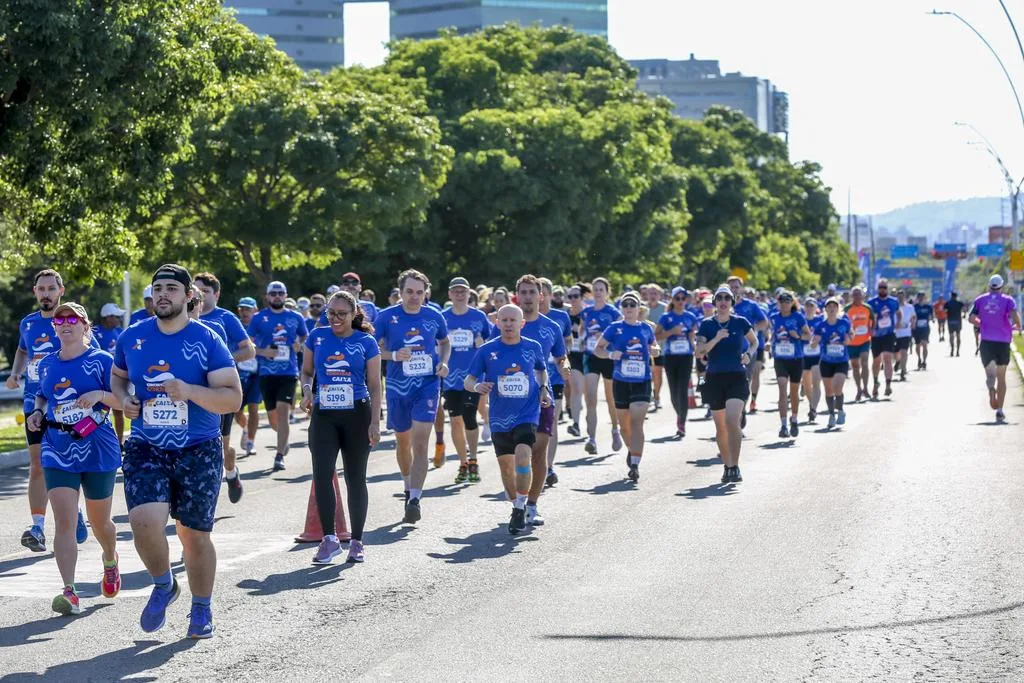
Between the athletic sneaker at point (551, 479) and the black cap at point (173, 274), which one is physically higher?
the black cap at point (173, 274)

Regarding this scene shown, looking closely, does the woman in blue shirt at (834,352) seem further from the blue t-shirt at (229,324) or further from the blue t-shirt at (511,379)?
the blue t-shirt at (229,324)

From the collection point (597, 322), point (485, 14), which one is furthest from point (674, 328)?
point (485, 14)

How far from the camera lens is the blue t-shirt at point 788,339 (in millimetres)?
20812

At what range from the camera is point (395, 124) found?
35031mm

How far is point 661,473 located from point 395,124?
20.5m

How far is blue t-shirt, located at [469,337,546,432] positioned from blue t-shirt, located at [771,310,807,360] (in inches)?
373

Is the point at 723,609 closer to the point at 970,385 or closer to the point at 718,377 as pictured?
the point at 718,377

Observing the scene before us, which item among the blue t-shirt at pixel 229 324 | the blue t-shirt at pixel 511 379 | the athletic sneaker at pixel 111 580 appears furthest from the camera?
the blue t-shirt at pixel 229 324

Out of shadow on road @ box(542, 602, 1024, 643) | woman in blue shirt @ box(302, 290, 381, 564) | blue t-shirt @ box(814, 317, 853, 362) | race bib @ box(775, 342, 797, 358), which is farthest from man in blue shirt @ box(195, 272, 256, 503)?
blue t-shirt @ box(814, 317, 853, 362)

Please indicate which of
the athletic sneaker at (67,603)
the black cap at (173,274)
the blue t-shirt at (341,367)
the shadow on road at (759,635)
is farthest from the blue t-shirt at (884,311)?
the black cap at (173,274)

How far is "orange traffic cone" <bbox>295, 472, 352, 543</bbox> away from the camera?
1073cm

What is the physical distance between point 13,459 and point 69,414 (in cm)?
1001

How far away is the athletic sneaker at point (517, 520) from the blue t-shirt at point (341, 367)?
64.3 inches

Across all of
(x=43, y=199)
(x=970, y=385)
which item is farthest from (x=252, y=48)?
(x=970, y=385)
